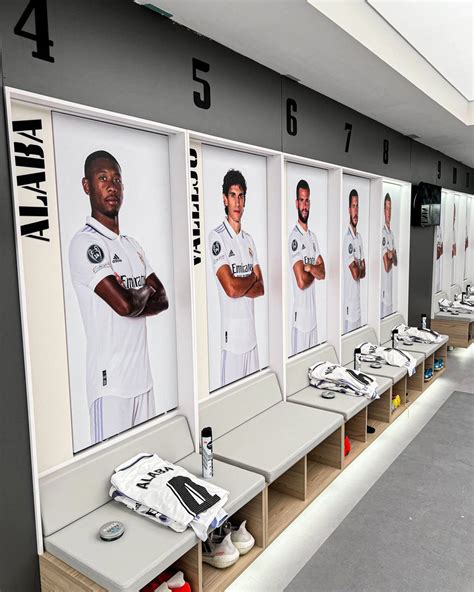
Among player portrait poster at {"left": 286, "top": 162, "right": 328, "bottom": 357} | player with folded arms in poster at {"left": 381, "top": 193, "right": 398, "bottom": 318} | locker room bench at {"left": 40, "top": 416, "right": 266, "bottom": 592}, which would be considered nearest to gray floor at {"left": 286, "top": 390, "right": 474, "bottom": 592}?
locker room bench at {"left": 40, "top": 416, "right": 266, "bottom": 592}

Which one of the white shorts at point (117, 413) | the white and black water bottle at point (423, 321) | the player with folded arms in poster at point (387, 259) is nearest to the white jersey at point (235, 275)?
the white shorts at point (117, 413)

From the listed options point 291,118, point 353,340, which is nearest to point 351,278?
point 353,340

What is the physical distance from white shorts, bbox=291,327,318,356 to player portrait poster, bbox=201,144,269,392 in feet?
1.41

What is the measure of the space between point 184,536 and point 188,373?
0.99m

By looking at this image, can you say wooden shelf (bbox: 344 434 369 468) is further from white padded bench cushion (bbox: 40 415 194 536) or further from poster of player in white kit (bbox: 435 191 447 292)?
poster of player in white kit (bbox: 435 191 447 292)

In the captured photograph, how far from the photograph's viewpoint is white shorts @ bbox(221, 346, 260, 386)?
3.36 metres

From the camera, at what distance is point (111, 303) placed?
2.55 m

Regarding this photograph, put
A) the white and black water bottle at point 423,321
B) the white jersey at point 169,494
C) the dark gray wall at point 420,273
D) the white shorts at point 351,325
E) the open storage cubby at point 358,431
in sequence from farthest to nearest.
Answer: the dark gray wall at point 420,273, the white and black water bottle at point 423,321, the white shorts at point 351,325, the open storage cubby at point 358,431, the white jersey at point 169,494

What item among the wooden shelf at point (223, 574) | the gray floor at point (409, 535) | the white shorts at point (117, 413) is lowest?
the gray floor at point (409, 535)

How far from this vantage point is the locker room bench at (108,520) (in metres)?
1.95

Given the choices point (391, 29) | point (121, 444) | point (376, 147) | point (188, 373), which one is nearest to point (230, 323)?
point (188, 373)

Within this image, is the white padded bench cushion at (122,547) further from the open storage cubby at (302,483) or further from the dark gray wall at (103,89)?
the open storage cubby at (302,483)

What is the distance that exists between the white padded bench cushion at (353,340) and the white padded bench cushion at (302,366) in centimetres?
31

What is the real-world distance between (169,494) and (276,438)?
1.01 meters
